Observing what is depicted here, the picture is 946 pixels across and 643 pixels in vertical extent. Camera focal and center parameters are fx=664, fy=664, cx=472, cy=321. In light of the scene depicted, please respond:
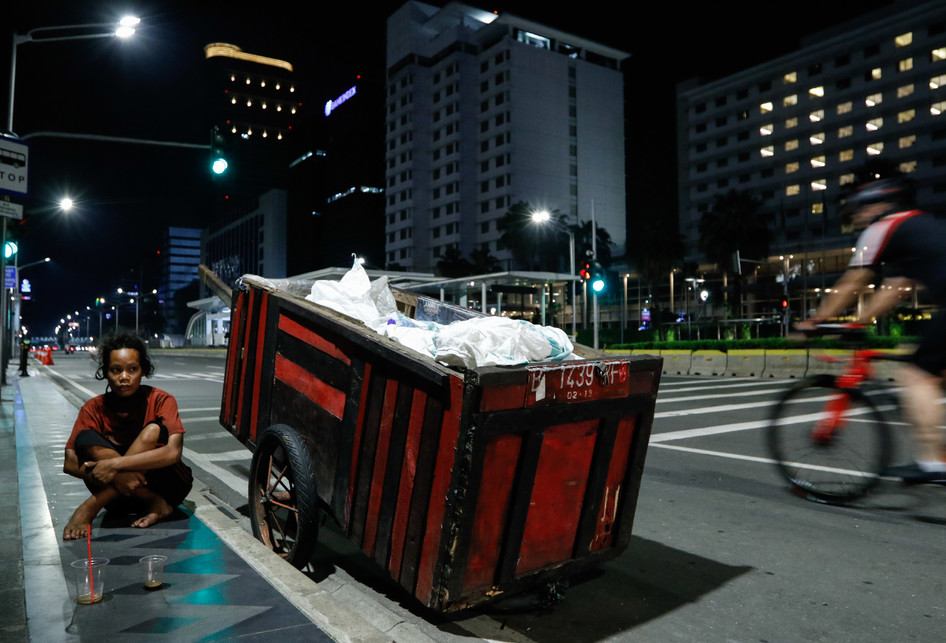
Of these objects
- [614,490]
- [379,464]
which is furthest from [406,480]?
[614,490]

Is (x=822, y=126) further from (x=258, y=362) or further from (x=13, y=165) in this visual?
(x=258, y=362)

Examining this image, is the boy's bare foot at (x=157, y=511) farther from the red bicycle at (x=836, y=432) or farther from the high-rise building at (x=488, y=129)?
the high-rise building at (x=488, y=129)

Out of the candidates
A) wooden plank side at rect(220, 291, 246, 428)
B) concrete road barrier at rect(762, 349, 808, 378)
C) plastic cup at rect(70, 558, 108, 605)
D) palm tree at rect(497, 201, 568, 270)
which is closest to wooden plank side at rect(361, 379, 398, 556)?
plastic cup at rect(70, 558, 108, 605)

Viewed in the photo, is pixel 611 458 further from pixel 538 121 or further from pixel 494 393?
pixel 538 121

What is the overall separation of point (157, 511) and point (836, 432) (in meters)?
4.50

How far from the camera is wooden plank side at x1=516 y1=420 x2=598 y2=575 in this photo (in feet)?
9.68

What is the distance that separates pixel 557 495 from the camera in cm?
304

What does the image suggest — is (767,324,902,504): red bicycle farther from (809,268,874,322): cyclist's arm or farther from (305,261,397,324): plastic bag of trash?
(305,261,397,324): plastic bag of trash

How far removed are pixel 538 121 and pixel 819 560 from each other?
289 feet

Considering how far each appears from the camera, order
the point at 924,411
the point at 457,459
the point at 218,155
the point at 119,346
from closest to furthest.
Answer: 1. the point at 457,459
2. the point at 924,411
3. the point at 119,346
4. the point at 218,155

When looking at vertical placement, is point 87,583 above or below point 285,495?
below

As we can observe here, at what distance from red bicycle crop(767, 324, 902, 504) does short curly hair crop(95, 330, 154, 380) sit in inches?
166

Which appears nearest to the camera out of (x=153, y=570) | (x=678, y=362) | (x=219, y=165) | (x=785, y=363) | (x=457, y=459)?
(x=457, y=459)

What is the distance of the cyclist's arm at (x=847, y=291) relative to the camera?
156 inches
